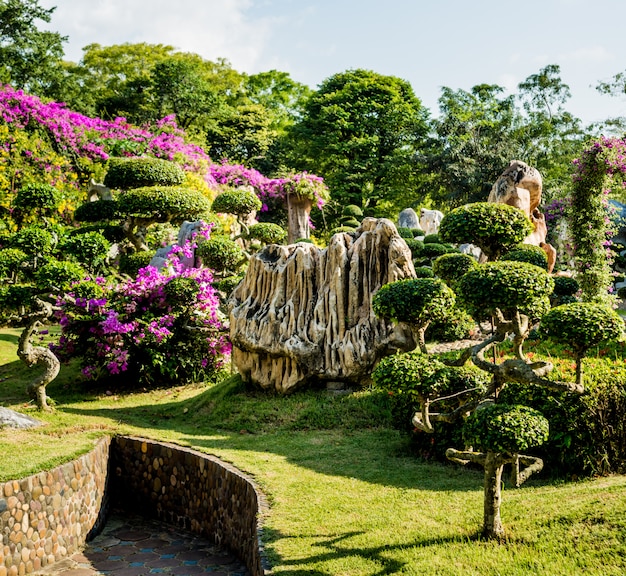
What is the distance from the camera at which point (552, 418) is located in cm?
554

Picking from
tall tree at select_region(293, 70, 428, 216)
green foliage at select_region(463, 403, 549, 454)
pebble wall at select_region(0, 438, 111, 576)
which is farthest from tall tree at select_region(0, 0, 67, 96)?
green foliage at select_region(463, 403, 549, 454)

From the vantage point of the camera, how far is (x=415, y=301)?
514 cm

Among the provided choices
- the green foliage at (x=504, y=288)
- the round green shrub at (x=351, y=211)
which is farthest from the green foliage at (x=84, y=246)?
the round green shrub at (x=351, y=211)

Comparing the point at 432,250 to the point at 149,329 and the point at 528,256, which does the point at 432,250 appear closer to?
the point at 149,329

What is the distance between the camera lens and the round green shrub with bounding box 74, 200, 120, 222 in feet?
45.8

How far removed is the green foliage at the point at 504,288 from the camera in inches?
165

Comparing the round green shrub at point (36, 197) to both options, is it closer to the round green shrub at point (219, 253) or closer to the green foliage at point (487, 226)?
the round green shrub at point (219, 253)

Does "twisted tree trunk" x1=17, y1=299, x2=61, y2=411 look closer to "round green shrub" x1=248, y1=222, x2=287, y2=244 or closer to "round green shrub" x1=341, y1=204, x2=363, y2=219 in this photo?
"round green shrub" x1=248, y1=222, x2=287, y2=244

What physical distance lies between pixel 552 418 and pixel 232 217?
14.0 metres

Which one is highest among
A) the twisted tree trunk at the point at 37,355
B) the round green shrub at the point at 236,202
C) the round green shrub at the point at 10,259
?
the round green shrub at the point at 236,202

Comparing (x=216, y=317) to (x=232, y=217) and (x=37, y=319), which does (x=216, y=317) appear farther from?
(x=232, y=217)

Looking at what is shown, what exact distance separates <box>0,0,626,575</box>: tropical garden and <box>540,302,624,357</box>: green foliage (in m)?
0.01

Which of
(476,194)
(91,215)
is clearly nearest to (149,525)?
(91,215)

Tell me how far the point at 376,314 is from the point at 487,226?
1194 mm
